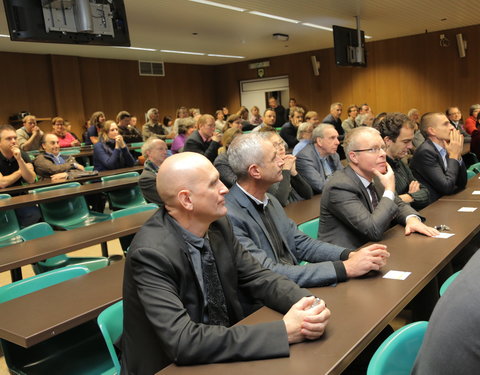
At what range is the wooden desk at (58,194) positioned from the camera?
4270 mm

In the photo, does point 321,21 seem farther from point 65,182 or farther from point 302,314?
point 302,314

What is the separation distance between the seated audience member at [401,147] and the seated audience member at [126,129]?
5599 mm

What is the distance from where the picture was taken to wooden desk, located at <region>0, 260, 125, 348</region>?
180 centimetres

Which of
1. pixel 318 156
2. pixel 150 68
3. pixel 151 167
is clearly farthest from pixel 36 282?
pixel 150 68

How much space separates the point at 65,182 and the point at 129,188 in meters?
0.76

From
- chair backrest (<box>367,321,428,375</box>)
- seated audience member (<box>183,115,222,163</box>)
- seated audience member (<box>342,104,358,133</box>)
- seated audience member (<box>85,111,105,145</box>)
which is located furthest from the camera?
seated audience member (<box>342,104,358,133</box>)

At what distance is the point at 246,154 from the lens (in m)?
2.43

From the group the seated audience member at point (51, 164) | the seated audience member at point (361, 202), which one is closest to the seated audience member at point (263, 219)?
the seated audience member at point (361, 202)

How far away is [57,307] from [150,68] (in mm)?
13730

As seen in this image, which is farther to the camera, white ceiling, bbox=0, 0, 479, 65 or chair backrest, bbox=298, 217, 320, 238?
white ceiling, bbox=0, 0, 479, 65

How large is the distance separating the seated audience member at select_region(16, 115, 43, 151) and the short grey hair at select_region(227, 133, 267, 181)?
270 inches

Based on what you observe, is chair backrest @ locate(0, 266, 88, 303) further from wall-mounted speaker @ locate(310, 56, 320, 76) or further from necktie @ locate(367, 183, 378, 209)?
wall-mounted speaker @ locate(310, 56, 320, 76)

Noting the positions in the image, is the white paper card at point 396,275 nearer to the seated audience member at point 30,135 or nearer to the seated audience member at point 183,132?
the seated audience member at point 183,132

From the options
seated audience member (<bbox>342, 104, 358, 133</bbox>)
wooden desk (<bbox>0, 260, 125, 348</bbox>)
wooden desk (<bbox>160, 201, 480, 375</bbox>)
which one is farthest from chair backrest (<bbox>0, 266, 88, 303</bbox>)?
seated audience member (<bbox>342, 104, 358, 133</bbox>)
